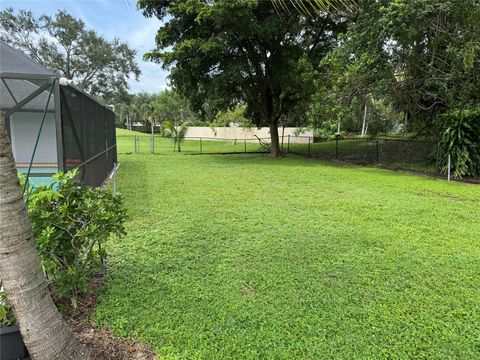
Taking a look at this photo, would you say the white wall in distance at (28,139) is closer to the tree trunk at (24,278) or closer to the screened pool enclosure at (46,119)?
the screened pool enclosure at (46,119)

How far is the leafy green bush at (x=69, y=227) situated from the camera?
2.46m

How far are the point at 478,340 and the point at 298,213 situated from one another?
3622 mm

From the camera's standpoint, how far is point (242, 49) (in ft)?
50.6

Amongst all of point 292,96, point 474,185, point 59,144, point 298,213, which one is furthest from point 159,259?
point 292,96

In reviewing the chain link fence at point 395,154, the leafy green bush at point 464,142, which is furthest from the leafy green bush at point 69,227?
the chain link fence at point 395,154

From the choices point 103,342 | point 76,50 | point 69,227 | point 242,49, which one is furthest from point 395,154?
point 76,50

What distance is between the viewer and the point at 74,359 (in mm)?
1938

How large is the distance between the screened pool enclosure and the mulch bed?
1.41 m

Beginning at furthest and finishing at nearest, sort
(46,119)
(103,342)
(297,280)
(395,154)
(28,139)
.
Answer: (395,154), (28,139), (46,119), (297,280), (103,342)

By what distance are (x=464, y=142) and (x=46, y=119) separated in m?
10.3

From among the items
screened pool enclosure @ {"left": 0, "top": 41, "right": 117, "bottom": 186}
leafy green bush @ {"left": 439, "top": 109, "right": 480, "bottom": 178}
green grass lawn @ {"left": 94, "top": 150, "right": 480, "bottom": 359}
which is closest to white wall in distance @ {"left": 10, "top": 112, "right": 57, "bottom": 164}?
screened pool enclosure @ {"left": 0, "top": 41, "right": 117, "bottom": 186}

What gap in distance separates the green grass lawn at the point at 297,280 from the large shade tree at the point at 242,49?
835cm

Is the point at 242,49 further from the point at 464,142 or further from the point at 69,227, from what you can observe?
the point at 69,227

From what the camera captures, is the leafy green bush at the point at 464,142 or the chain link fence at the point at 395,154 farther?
the chain link fence at the point at 395,154
